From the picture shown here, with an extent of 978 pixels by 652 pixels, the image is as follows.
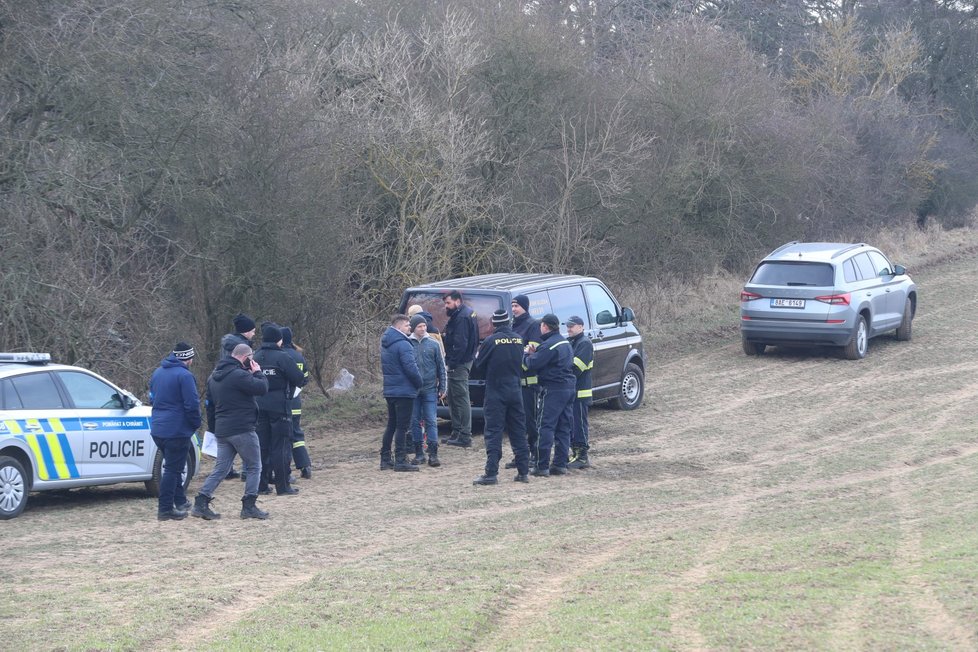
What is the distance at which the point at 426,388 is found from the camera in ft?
41.3

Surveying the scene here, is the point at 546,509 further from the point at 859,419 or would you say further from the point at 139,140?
the point at 139,140

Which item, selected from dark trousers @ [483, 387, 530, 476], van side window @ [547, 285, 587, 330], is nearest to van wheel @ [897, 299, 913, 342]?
van side window @ [547, 285, 587, 330]

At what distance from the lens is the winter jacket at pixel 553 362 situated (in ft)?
37.8

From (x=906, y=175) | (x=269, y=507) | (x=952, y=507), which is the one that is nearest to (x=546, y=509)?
(x=269, y=507)

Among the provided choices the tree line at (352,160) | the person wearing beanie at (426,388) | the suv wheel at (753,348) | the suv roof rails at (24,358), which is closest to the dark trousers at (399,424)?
the person wearing beanie at (426,388)

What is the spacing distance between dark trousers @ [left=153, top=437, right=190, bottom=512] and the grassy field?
239 mm

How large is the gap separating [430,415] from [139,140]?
491cm

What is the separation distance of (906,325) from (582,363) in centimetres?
1050

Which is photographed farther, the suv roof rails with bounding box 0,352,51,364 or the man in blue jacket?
the man in blue jacket

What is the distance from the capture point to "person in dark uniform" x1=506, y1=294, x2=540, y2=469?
11.9 meters

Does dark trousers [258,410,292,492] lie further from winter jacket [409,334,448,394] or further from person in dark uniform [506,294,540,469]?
person in dark uniform [506,294,540,469]

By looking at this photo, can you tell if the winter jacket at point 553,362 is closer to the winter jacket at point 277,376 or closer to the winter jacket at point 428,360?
the winter jacket at point 428,360

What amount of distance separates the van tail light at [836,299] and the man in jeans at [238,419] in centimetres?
1077

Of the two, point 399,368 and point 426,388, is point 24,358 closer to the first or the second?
point 399,368
